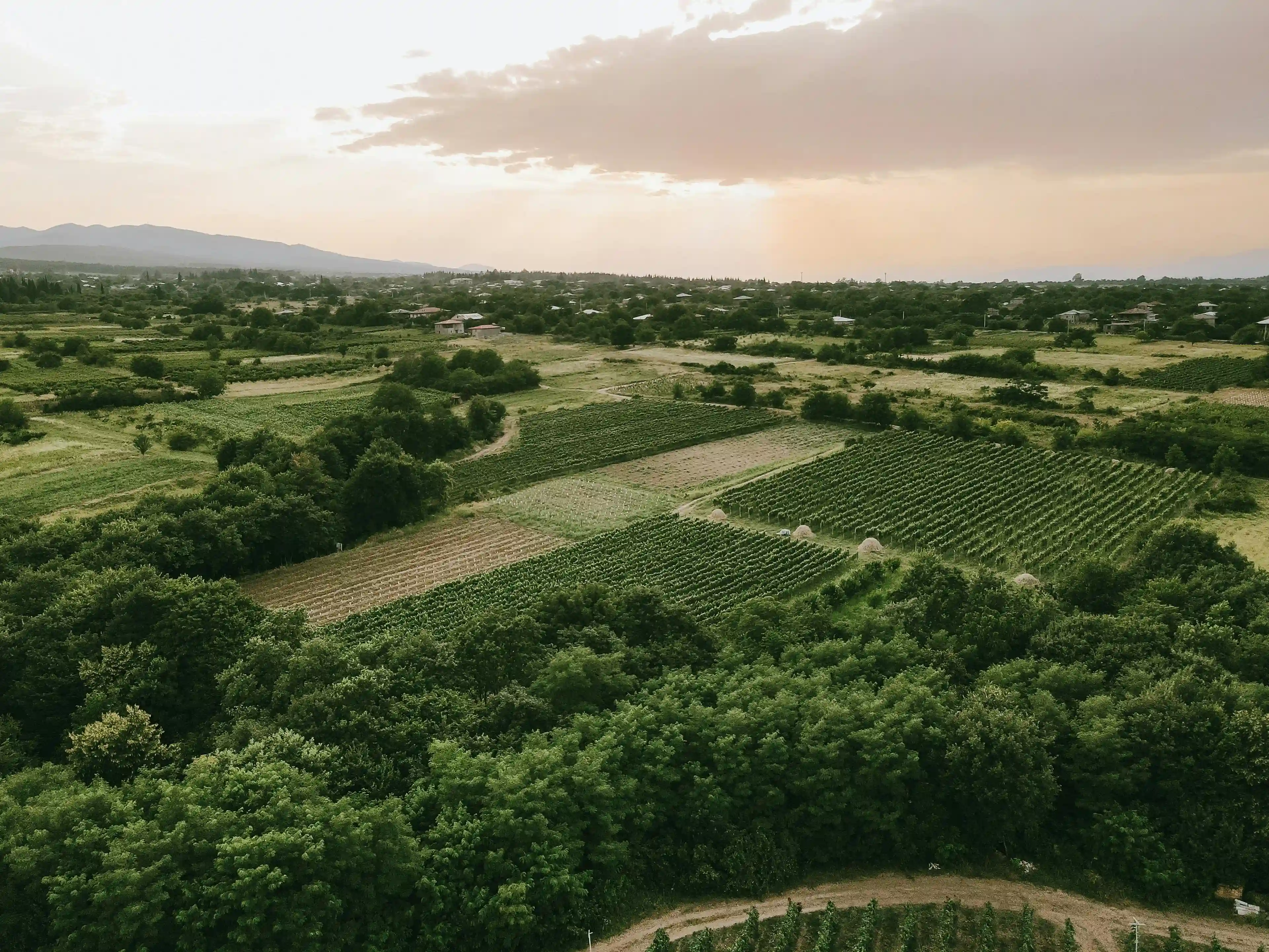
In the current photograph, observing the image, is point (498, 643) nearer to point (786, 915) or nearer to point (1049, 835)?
point (786, 915)

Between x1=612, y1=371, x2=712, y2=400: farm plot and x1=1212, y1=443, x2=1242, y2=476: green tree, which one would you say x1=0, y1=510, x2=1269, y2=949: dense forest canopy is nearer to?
x1=1212, y1=443, x2=1242, y2=476: green tree

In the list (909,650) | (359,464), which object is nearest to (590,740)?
(909,650)

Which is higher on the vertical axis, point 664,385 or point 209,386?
point 664,385

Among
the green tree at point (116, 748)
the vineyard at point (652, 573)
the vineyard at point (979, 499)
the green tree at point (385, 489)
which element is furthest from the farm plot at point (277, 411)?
the green tree at point (116, 748)

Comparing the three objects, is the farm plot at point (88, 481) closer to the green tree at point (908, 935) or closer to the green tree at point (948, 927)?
the green tree at point (908, 935)

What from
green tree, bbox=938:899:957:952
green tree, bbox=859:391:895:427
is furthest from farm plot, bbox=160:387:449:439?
green tree, bbox=938:899:957:952

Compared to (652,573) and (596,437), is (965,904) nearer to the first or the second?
(652,573)

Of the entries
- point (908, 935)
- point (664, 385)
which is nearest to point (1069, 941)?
point (908, 935)
